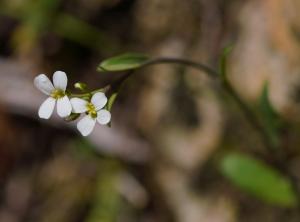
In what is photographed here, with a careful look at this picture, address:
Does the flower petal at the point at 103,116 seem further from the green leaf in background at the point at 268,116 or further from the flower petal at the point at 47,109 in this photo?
the green leaf in background at the point at 268,116

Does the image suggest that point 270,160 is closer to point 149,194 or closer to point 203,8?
point 149,194

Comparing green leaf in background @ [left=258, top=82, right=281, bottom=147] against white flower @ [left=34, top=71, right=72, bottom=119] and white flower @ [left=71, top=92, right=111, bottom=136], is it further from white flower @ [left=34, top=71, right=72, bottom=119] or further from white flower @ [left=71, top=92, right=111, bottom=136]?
white flower @ [left=34, top=71, right=72, bottom=119]

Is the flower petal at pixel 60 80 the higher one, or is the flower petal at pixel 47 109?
the flower petal at pixel 60 80

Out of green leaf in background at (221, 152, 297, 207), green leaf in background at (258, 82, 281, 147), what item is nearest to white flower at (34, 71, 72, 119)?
green leaf in background at (258, 82, 281, 147)

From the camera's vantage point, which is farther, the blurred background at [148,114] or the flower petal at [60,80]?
the blurred background at [148,114]

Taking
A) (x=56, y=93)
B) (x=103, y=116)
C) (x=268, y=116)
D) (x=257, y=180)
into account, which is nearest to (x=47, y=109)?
(x=56, y=93)

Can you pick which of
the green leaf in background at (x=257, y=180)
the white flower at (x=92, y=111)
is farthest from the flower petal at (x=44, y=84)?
the green leaf in background at (x=257, y=180)

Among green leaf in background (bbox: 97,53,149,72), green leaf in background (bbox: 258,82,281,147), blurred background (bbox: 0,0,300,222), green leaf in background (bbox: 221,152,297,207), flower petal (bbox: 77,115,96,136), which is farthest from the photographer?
blurred background (bbox: 0,0,300,222)
